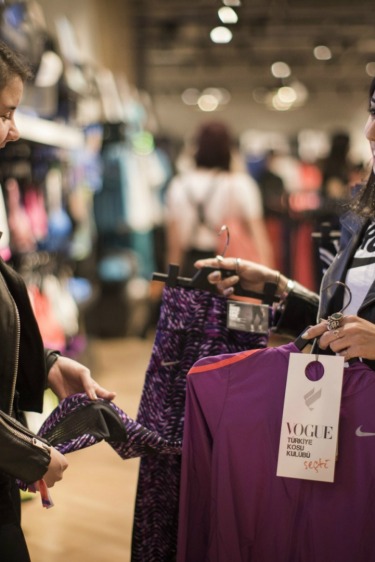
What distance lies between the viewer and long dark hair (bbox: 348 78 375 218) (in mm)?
1808

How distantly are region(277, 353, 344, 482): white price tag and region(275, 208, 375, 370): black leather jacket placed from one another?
0.48ft

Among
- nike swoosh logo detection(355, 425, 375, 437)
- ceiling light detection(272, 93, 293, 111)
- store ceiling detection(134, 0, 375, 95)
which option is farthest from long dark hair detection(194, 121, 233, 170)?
ceiling light detection(272, 93, 293, 111)

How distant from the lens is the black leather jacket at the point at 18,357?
4.82ft

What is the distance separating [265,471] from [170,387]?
0.48 meters

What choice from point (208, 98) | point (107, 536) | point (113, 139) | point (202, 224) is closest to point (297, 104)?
point (208, 98)

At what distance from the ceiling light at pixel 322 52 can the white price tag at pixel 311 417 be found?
1018 centimetres

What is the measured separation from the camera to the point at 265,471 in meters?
1.56

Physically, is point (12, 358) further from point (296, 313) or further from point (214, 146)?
point (214, 146)

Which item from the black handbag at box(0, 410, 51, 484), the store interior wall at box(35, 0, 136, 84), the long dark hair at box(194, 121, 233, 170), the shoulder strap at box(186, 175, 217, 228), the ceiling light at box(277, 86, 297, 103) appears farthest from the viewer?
the ceiling light at box(277, 86, 297, 103)

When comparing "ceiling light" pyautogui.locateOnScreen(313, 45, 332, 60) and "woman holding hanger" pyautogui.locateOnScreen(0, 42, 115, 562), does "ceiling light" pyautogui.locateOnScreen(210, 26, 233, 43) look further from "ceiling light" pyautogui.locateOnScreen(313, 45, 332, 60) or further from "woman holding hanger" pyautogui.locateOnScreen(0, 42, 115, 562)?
"woman holding hanger" pyautogui.locateOnScreen(0, 42, 115, 562)

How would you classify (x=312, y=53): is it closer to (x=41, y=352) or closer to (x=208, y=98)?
(x=208, y=98)

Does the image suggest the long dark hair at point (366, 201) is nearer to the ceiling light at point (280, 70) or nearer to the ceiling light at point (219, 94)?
the ceiling light at point (280, 70)

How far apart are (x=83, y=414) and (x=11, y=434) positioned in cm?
29

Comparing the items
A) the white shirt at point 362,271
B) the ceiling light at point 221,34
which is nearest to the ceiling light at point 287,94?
the ceiling light at point 221,34
